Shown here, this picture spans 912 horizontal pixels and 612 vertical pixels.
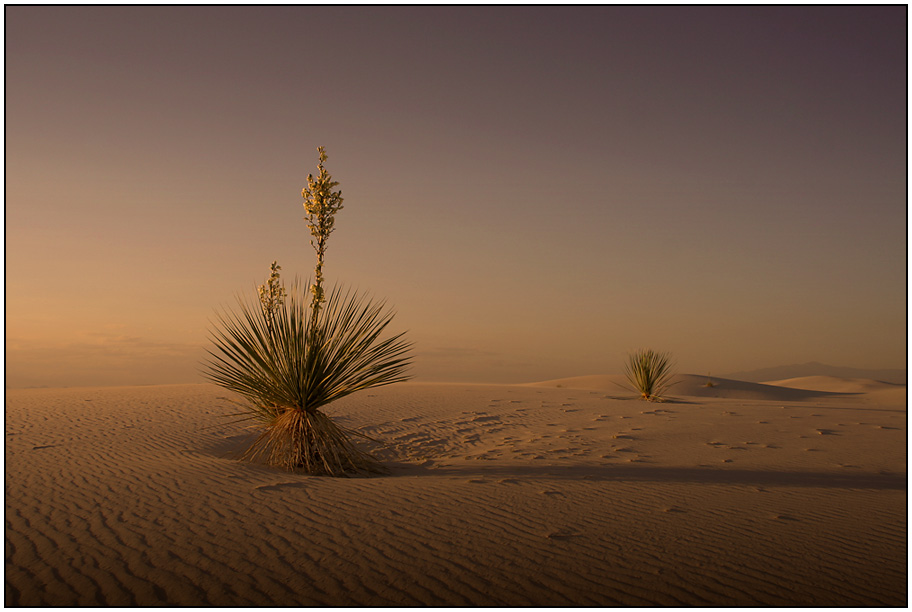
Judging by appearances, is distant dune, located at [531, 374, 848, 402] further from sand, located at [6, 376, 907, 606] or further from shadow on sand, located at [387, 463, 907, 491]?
shadow on sand, located at [387, 463, 907, 491]

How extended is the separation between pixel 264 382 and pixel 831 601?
648cm

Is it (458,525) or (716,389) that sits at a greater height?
(716,389)

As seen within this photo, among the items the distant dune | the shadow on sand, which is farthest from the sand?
the distant dune

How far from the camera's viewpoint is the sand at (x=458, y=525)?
11.0ft

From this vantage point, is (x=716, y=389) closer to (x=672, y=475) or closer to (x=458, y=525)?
(x=672, y=475)

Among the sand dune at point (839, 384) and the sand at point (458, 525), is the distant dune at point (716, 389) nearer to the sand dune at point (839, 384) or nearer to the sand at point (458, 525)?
the sand dune at point (839, 384)

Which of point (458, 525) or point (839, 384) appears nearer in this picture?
point (458, 525)

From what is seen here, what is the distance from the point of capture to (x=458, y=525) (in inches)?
175

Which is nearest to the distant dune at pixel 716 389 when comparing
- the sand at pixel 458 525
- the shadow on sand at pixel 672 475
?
the sand at pixel 458 525

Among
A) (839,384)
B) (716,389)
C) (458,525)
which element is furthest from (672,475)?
(839,384)

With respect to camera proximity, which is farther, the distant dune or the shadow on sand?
the distant dune

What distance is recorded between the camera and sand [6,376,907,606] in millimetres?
3344

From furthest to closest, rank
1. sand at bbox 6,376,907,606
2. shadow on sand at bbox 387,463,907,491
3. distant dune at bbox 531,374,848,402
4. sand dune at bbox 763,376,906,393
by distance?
sand dune at bbox 763,376,906,393
distant dune at bbox 531,374,848,402
shadow on sand at bbox 387,463,907,491
sand at bbox 6,376,907,606

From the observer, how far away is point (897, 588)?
357 centimetres
